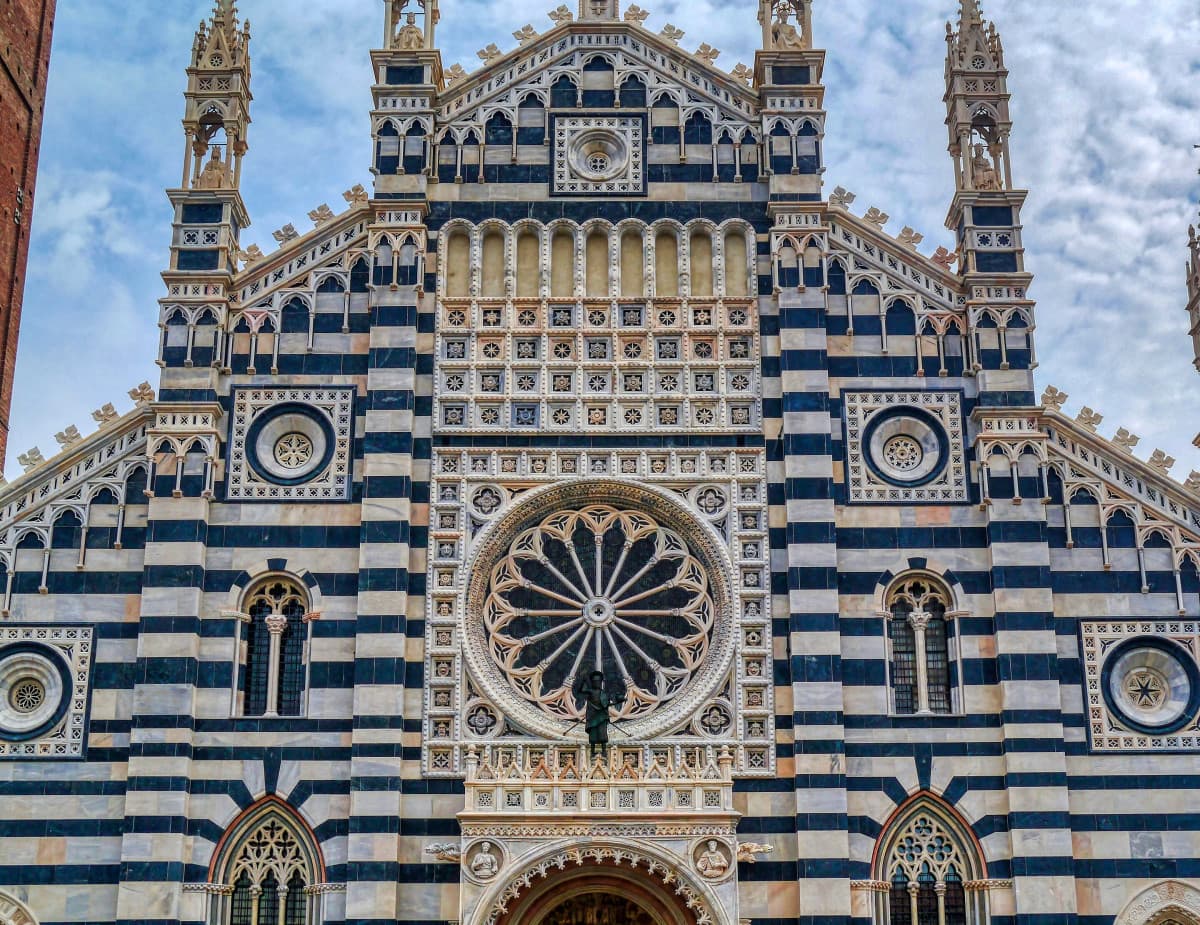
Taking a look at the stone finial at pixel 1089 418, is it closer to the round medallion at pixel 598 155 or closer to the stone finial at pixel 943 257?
the stone finial at pixel 943 257

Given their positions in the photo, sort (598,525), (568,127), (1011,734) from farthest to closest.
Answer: (568,127) → (598,525) → (1011,734)

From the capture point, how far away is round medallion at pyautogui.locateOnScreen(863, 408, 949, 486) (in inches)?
1013

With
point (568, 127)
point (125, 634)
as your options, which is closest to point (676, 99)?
point (568, 127)

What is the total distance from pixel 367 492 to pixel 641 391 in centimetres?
449

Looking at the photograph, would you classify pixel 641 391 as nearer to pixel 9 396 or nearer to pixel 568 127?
pixel 568 127

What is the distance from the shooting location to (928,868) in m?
24.1

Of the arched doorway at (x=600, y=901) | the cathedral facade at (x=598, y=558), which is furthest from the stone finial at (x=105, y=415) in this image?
the arched doorway at (x=600, y=901)

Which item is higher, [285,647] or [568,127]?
[568,127]

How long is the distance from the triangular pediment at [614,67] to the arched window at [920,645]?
Result: 323 inches

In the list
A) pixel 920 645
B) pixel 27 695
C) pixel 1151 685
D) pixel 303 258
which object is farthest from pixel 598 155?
pixel 27 695

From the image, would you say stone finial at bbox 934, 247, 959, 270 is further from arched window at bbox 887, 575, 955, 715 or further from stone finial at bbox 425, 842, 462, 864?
stone finial at bbox 425, 842, 462, 864

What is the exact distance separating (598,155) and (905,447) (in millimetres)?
6931

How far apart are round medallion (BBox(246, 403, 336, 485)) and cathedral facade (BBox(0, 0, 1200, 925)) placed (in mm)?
49

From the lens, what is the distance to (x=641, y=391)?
86.1ft
